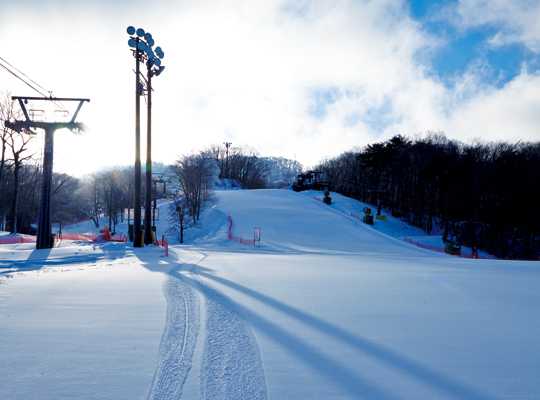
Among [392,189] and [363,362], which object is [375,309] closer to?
[363,362]

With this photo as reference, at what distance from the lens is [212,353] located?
3.30 metres

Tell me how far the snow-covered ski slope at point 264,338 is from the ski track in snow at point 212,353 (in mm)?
16

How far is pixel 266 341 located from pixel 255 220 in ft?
111

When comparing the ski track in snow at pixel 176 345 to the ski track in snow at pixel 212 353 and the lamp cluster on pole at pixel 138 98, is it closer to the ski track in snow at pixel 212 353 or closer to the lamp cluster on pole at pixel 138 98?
the ski track in snow at pixel 212 353

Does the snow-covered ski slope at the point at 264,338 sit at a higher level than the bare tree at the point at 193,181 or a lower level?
lower

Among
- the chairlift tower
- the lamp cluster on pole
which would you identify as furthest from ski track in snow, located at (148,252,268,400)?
the chairlift tower

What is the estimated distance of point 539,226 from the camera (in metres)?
42.0

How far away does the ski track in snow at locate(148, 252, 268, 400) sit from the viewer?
8.71 ft

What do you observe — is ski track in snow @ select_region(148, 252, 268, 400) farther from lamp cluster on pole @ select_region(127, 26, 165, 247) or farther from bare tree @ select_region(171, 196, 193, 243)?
bare tree @ select_region(171, 196, 193, 243)

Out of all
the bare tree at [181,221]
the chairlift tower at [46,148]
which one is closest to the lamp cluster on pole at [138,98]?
the chairlift tower at [46,148]

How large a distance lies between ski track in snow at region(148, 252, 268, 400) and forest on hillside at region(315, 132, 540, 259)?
3803 cm

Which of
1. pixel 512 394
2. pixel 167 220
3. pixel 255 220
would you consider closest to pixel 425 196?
pixel 255 220

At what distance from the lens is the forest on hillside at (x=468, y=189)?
4334 centimetres

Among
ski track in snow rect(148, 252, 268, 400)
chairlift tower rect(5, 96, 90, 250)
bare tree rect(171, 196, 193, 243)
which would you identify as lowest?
bare tree rect(171, 196, 193, 243)
